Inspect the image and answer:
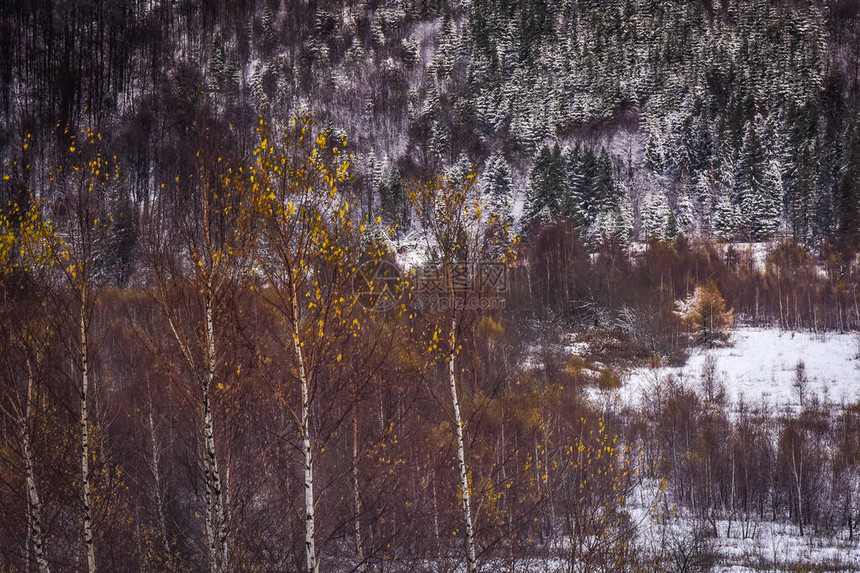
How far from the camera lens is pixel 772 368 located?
1852 inches

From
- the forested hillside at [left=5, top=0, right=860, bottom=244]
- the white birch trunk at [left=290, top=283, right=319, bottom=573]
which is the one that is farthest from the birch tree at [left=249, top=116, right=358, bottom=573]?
the forested hillside at [left=5, top=0, right=860, bottom=244]

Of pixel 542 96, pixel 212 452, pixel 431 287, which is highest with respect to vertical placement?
pixel 542 96

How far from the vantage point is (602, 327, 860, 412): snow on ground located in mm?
42500

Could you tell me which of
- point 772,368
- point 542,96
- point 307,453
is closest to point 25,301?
point 307,453

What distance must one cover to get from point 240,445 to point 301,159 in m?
8.23

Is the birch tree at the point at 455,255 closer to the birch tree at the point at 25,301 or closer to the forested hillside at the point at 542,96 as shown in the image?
the birch tree at the point at 25,301

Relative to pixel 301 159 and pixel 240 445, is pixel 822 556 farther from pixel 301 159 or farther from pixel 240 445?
pixel 301 159

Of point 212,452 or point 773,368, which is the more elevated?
point 212,452

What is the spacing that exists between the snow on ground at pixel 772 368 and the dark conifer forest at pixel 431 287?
0.38 m

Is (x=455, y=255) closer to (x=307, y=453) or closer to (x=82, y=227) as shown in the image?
(x=307, y=453)

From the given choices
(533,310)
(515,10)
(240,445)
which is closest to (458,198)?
(240,445)

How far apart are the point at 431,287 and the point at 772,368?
163 feet

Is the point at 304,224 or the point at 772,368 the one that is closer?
the point at 304,224

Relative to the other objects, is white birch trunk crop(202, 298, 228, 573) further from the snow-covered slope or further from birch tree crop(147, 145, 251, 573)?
the snow-covered slope
